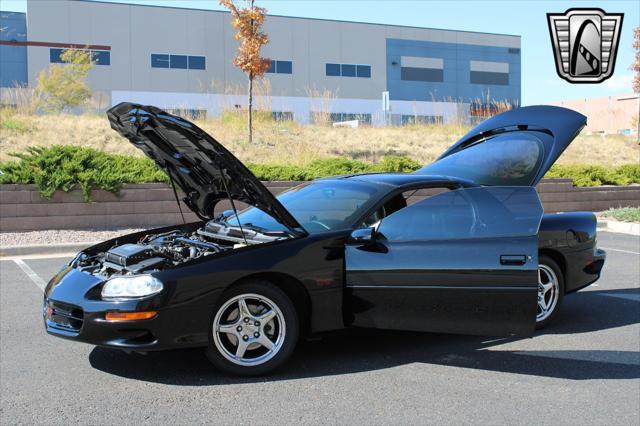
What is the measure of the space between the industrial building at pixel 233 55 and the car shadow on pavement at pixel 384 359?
31.7 metres

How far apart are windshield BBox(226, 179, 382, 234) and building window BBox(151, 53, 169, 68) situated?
1576 inches

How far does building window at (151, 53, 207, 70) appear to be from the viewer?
43719 mm

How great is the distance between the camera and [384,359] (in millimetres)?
5219

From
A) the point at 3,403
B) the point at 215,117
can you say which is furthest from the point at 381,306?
the point at 215,117

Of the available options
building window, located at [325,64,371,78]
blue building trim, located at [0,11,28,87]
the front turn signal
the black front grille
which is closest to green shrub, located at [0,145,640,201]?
the black front grille

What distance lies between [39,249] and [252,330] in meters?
8.41

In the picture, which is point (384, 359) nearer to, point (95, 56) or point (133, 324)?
point (133, 324)

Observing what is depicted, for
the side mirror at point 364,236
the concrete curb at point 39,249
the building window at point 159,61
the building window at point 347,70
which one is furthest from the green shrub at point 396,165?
the building window at point 347,70

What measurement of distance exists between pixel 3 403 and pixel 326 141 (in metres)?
18.5

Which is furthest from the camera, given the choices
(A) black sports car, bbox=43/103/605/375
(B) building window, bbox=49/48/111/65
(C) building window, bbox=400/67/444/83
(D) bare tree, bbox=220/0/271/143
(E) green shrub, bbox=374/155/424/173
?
(C) building window, bbox=400/67/444/83

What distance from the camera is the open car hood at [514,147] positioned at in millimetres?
5984

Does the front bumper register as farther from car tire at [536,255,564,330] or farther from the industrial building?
the industrial building

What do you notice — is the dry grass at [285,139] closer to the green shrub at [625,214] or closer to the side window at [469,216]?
the green shrub at [625,214]

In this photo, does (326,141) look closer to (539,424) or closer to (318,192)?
(318,192)
